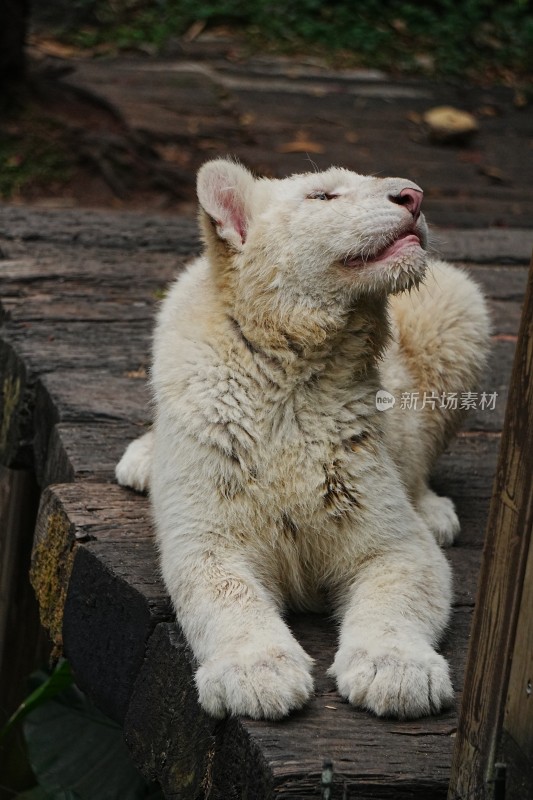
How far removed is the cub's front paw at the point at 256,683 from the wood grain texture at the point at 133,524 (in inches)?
1.8

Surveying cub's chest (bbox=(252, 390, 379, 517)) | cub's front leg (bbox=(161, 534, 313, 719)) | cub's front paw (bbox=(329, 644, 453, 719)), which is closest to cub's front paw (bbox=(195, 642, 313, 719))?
cub's front leg (bbox=(161, 534, 313, 719))

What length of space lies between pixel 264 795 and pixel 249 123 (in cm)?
945

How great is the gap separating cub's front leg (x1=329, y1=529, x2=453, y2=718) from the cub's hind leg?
1121 millimetres

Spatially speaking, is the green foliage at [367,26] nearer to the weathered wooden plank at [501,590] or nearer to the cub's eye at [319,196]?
the cub's eye at [319,196]

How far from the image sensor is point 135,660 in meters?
3.73

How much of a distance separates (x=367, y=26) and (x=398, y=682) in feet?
39.9

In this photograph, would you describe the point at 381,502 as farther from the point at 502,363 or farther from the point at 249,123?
the point at 249,123

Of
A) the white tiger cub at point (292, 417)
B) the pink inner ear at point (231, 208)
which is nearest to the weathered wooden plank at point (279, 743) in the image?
the white tiger cub at point (292, 417)

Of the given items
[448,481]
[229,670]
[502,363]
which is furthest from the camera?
[502,363]

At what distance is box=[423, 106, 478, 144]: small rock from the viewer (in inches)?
464

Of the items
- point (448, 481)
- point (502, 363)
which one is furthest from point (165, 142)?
point (448, 481)

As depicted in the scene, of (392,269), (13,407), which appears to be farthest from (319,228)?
(13,407)

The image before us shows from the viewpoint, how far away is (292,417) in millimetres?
3705

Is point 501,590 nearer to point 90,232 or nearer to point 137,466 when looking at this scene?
point 137,466
